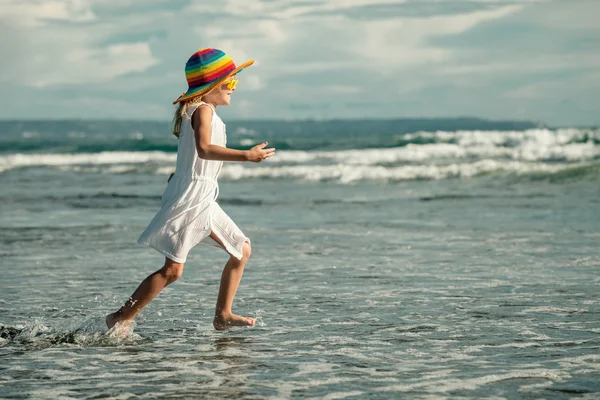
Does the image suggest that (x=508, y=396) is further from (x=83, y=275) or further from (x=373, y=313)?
(x=83, y=275)

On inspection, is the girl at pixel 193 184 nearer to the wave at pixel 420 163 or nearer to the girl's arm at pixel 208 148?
the girl's arm at pixel 208 148

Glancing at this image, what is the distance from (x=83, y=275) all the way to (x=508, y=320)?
3980 mm

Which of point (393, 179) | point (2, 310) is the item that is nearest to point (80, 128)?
point (393, 179)

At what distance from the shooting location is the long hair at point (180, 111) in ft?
17.6

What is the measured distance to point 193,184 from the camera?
209 inches

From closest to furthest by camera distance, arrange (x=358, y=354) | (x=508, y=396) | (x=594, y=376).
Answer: (x=508, y=396)
(x=594, y=376)
(x=358, y=354)

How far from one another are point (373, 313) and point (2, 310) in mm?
2652

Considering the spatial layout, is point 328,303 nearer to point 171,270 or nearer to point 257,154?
point 171,270

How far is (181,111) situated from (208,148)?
1.25ft

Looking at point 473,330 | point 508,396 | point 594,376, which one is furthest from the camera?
point 473,330

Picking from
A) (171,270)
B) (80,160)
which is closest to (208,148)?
(171,270)

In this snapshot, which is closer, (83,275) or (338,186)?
(83,275)

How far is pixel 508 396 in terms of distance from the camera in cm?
408

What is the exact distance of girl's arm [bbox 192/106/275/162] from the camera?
5008mm
